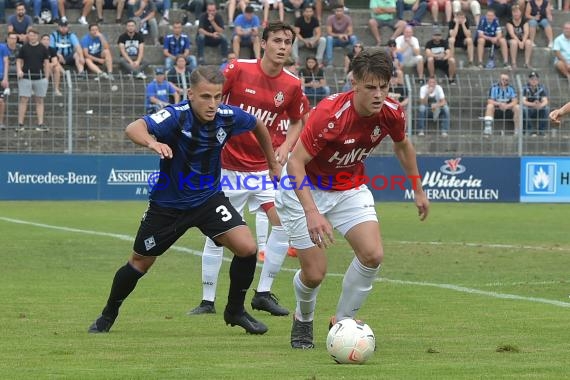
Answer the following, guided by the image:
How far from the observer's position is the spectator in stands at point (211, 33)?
30.3 m

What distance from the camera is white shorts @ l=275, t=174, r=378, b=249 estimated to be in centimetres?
849

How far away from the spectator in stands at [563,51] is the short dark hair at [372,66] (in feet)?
79.2

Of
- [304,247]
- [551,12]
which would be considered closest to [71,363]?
[304,247]

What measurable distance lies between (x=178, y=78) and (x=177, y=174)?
17914 millimetres

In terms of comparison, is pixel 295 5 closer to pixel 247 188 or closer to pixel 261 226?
pixel 261 226

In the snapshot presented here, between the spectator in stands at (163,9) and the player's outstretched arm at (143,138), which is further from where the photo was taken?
the spectator in stands at (163,9)

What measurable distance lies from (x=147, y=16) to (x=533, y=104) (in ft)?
33.1

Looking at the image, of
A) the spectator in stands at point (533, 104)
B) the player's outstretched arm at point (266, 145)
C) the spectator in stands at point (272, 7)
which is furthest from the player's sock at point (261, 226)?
the spectator in stands at point (272, 7)

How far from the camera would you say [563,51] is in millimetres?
31453

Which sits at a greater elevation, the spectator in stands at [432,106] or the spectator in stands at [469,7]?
the spectator in stands at [469,7]

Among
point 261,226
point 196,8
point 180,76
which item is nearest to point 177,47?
point 180,76

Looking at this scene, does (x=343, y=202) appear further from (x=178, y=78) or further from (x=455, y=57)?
(x=455, y=57)

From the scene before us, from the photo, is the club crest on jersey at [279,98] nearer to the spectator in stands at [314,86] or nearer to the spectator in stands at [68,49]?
the spectator in stands at [314,86]

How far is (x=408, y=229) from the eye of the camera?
66.8ft
